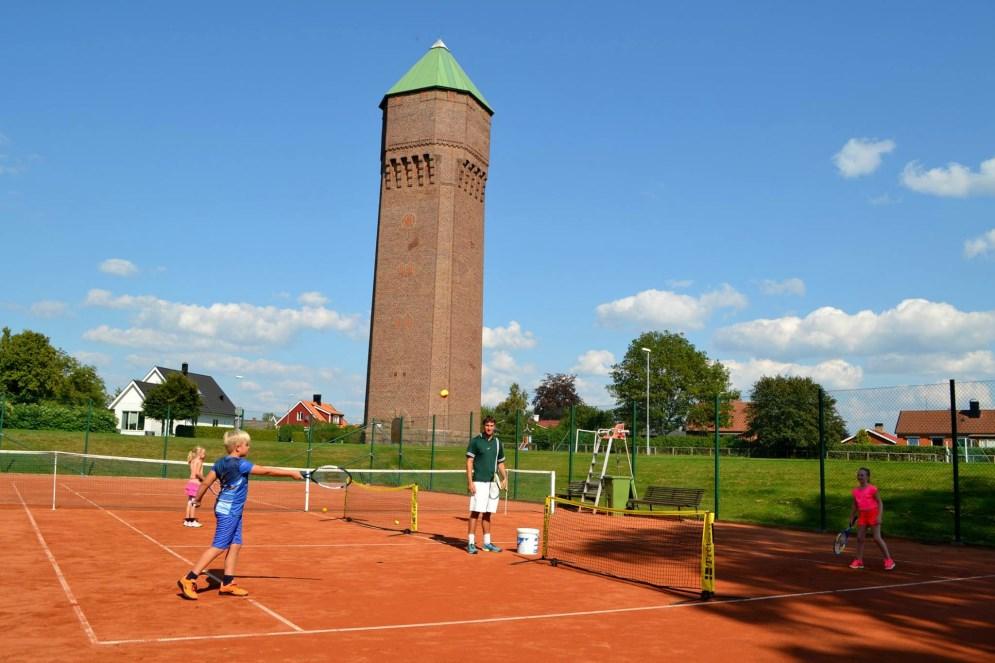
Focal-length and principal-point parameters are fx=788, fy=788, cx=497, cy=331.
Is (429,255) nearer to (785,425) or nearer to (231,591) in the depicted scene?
(785,425)

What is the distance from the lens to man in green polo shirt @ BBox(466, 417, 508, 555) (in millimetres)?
11594

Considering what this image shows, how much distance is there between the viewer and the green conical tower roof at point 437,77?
49062mm

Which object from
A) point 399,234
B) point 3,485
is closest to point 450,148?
point 399,234

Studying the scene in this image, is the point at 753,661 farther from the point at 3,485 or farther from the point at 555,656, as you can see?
the point at 3,485

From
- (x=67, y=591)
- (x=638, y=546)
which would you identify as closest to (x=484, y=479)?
(x=638, y=546)

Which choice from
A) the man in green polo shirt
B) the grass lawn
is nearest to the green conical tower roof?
the grass lawn

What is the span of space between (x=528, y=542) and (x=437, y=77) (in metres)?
42.2

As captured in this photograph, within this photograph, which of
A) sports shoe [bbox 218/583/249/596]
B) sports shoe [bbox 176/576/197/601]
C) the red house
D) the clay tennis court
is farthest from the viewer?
the red house

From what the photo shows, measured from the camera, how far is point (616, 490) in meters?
18.7

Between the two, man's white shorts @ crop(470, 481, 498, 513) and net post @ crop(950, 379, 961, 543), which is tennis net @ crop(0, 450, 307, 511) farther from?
net post @ crop(950, 379, 961, 543)

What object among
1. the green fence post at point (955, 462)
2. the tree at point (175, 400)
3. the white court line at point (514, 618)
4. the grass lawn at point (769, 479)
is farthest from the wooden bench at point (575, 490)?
the tree at point (175, 400)

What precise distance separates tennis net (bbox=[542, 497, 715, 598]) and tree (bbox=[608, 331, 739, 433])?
8067 centimetres

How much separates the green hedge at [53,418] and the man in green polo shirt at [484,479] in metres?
33.4

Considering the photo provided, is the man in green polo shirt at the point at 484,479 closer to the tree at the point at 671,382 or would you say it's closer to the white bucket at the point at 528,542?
the white bucket at the point at 528,542
